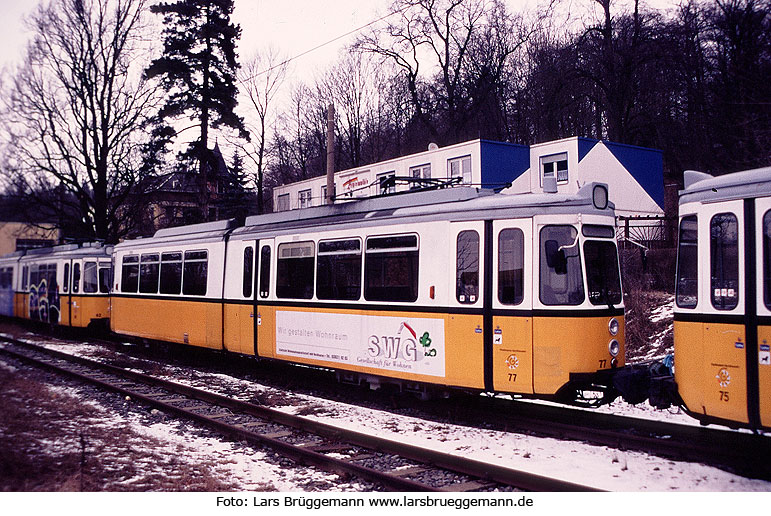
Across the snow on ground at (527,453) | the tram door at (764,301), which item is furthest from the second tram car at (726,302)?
the snow on ground at (527,453)

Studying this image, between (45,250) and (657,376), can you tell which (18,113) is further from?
(45,250)

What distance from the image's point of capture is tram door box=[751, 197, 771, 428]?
18.6 ft

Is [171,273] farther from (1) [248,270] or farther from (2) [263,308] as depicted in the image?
(2) [263,308]

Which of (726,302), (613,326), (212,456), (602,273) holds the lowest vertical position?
(212,456)

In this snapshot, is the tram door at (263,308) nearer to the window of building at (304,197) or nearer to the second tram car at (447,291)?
the second tram car at (447,291)

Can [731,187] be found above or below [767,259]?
above

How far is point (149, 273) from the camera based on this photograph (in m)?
16.0

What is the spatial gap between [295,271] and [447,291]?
12.0ft

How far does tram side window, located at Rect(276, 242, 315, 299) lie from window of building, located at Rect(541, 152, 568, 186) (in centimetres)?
1806

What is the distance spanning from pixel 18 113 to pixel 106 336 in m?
13.8

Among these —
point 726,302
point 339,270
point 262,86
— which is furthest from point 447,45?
point 726,302

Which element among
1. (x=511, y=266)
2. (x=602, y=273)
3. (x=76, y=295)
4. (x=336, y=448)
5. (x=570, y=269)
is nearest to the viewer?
(x=336, y=448)
